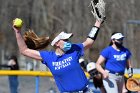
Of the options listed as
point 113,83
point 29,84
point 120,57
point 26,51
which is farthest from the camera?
point 29,84

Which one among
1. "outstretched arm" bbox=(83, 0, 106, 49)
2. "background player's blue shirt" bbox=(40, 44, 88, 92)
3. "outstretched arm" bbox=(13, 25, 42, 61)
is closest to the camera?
"background player's blue shirt" bbox=(40, 44, 88, 92)

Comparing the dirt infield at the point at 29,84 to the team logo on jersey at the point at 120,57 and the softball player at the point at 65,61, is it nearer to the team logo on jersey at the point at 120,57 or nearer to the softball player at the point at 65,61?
the team logo on jersey at the point at 120,57

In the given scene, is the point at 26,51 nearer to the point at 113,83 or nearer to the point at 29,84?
the point at 113,83

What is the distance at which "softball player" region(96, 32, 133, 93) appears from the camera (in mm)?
12898

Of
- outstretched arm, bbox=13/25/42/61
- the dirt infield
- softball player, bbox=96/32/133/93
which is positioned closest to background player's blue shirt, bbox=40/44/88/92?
outstretched arm, bbox=13/25/42/61

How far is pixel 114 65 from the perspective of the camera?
1294cm

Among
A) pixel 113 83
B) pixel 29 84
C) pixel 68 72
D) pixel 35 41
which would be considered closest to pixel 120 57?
pixel 113 83

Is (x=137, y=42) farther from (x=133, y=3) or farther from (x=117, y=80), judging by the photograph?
(x=133, y=3)

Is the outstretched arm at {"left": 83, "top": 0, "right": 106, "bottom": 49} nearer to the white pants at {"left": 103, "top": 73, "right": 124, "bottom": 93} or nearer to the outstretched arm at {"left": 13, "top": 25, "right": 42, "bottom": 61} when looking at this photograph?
the outstretched arm at {"left": 13, "top": 25, "right": 42, "bottom": 61}

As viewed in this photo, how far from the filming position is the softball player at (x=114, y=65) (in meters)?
12.9

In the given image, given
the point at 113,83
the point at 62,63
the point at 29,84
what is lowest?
the point at 29,84

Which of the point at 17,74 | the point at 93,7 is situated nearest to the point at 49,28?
the point at 17,74

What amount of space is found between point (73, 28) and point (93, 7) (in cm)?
1932

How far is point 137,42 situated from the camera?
1703cm
